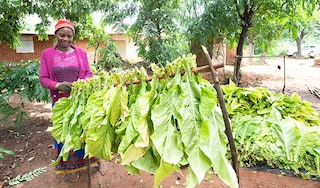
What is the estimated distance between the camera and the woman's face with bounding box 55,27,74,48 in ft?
6.71

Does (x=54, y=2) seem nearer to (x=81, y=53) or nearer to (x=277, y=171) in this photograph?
(x=81, y=53)

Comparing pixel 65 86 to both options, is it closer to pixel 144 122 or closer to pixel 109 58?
pixel 144 122

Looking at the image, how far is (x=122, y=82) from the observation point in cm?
123

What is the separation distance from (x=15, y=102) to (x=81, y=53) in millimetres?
5023

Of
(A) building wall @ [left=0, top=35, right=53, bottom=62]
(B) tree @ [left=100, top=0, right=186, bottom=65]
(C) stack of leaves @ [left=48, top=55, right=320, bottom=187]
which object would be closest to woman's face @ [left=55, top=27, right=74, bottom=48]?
(C) stack of leaves @ [left=48, top=55, right=320, bottom=187]

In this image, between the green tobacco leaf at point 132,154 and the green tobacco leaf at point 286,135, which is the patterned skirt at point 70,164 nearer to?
the green tobacco leaf at point 132,154

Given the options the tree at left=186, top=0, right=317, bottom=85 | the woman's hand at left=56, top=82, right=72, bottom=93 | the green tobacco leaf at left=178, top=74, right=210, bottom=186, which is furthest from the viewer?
the tree at left=186, top=0, right=317, bottom=85

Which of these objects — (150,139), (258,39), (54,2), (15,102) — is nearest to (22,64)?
(54,2)

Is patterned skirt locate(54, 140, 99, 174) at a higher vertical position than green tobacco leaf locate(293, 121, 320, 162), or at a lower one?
lower

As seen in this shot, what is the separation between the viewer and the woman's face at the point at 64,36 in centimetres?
204

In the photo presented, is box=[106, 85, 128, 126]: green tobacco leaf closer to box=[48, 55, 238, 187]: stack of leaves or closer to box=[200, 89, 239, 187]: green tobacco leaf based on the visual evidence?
box=[48, 55, 238, 187]: stack of leaves

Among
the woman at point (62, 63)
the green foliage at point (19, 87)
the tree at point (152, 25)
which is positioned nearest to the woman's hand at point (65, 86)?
the woman at point (62, 63)

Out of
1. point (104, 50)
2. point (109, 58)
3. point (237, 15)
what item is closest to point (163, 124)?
point (237, 15)

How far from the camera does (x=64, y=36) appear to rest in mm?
2074
